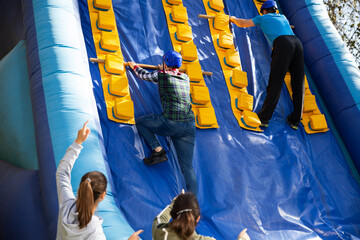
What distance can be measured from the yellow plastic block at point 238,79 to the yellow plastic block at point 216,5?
75 centimetres

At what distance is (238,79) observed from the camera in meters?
3.36

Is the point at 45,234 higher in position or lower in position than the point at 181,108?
lower

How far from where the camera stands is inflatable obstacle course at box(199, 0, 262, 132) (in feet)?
10.7

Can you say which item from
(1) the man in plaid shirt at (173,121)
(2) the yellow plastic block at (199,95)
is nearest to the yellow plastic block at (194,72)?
(2) the yellow plastic block at (199,95)

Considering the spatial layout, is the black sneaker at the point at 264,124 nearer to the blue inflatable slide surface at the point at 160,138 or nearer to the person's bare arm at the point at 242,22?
the blue inflatable slide surface at the point at 160,138

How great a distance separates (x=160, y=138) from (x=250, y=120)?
833mm

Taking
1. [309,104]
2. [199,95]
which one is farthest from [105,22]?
[309,104]

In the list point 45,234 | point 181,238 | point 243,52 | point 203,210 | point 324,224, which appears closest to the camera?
point 181,238

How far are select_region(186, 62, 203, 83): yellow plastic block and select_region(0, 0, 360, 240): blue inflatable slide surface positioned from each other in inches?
6.1

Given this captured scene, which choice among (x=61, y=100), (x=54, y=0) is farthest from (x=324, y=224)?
(x=54, y=0)

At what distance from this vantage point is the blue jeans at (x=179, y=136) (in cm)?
256

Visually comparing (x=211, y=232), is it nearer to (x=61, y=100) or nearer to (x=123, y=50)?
(x=61, y=100)

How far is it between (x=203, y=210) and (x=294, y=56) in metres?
1.53

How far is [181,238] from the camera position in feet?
4.65
